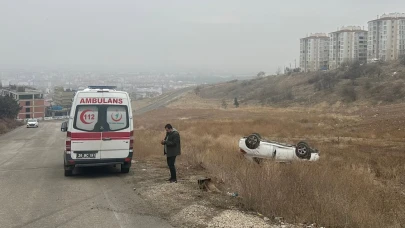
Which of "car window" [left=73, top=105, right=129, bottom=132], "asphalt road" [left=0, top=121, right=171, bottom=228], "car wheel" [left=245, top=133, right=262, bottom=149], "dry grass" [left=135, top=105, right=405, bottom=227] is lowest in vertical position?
"asphalt road" [left=0, top=121, right=171, bottom=228]

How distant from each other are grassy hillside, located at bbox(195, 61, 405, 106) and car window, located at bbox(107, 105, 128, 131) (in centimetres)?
5310

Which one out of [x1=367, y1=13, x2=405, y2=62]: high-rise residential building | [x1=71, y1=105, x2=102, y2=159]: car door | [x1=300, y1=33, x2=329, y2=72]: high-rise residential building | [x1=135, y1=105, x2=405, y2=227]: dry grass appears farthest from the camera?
[x1=300, y1=33, x2=329, y2=72]: high-rise residential building

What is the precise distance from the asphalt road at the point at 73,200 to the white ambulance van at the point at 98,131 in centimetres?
56

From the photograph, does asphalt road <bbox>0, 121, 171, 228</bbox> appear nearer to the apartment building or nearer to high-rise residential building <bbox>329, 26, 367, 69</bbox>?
the apartment building

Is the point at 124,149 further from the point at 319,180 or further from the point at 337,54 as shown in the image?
the point at 337,54

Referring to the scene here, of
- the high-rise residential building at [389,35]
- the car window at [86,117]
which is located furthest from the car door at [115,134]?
the high-rise residential building at [389,35]

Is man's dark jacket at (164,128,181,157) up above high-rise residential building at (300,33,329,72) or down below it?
below

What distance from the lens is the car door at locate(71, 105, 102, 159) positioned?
→ 11.1 meters

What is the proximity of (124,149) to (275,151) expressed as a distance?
18.0 feet

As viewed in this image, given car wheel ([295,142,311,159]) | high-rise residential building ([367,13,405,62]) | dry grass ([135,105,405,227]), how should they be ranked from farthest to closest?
1. high-rise residential building ([367,13,405,62])
2. car wheel ([295,142,311,159])
3. dry grass ([135,105,405,227])

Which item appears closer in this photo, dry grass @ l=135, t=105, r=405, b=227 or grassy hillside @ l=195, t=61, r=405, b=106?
dry grass @ l=135, t=105, r=405, b=227

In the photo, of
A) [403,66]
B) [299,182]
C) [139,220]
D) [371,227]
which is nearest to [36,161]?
[139,220]

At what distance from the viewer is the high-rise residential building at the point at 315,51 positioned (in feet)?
507

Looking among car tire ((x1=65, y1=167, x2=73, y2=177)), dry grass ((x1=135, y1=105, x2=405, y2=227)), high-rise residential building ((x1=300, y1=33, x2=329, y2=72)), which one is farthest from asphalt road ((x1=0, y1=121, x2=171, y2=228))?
high-rise residential building ((x1=300, y1=33, x2=329, y2=72))
